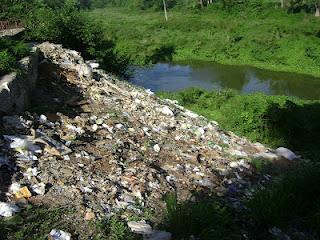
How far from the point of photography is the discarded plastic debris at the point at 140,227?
17.7 feet

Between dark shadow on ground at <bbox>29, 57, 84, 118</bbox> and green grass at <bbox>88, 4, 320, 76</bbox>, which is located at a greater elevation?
dark shadow on ground at <bbox>29, 57, 84, 118</bbox>

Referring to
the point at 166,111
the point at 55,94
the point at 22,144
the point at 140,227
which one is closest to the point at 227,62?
the point at 166,111

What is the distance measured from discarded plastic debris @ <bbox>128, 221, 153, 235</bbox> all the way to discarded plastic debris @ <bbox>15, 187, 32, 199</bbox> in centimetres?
131

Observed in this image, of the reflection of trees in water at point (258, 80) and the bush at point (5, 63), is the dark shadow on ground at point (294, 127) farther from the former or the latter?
the reflection of trees in water at point (258, 80)

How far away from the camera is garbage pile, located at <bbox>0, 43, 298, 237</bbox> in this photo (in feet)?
19.4

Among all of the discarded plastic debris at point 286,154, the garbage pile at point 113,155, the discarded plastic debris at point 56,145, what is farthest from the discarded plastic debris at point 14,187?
the discarded plastic debris at point 286,154

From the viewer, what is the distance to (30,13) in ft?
54.9

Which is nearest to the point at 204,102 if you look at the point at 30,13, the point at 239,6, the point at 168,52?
the point at 30,13

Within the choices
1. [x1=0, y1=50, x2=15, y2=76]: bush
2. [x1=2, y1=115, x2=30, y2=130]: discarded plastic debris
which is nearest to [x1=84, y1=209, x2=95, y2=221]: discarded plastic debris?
[x1=2, y1=115, x2=30, y2=130]: discarded plastic debris

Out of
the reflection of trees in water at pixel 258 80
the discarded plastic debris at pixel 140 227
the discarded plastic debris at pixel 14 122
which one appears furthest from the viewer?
the reflection of trees in water at pixel 258 80

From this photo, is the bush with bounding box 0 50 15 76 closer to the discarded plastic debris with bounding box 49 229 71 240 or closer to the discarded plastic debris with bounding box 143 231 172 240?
the discarded plastic debris with bounding box 49 229 71 240

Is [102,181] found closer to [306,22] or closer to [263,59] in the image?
[263,59]

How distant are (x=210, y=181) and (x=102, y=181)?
195cm

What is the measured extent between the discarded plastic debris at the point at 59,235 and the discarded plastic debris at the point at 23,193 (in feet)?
2.49
